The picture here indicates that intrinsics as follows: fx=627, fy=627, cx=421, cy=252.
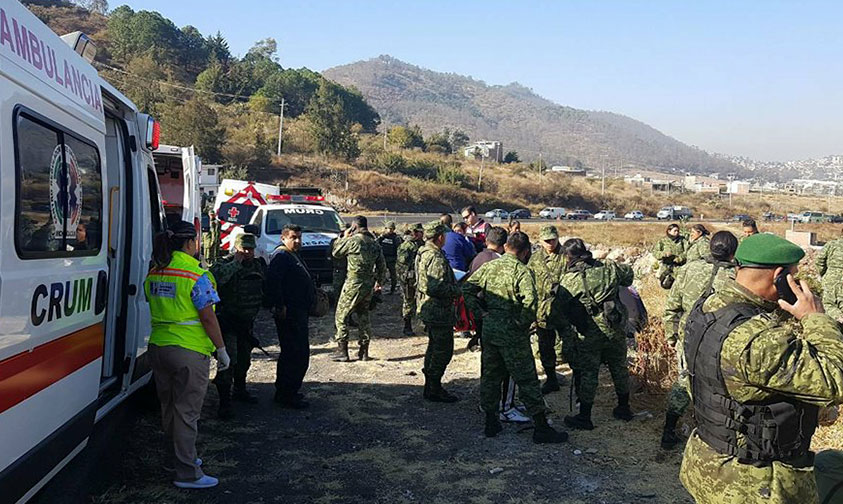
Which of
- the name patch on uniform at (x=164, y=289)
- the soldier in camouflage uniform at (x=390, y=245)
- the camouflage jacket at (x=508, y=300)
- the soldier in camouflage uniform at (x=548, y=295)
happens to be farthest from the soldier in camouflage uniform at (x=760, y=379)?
the soldier in camouflage uniform at (x=390, y=245)

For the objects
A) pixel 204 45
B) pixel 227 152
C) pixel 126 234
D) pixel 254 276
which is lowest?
pixel 254 276

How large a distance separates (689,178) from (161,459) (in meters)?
142

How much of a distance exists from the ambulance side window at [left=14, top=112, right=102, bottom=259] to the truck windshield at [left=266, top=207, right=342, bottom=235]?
25.3 feet

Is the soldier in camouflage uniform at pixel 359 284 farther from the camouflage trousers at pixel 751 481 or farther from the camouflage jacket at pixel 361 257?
the camouflage trousers at pixel 751 481

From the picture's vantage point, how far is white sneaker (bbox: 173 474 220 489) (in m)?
4.22

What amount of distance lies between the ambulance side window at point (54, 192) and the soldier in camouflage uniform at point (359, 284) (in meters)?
4.13

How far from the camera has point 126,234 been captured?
448 centimetres

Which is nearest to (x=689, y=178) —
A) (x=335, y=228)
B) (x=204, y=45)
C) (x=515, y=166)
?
(x=515, y=166)

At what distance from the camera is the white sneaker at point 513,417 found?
585 centimetres

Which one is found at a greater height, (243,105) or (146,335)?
(243,105)

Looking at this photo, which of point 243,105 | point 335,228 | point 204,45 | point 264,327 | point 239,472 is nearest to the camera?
point 239,472

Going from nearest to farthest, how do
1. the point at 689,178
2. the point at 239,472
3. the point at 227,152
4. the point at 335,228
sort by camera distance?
the point at 239,472, the point at 335,228, the point at 227,152, the point at 689,178

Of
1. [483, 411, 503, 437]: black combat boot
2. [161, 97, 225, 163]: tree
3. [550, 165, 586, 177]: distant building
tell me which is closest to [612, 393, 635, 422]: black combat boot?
[483, 411, 503, 437]: black combat boot

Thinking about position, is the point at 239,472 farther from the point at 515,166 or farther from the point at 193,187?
the point at 515,166
